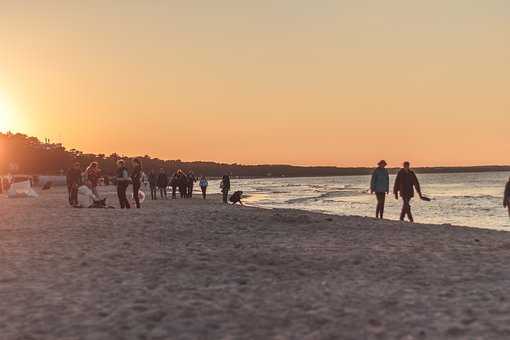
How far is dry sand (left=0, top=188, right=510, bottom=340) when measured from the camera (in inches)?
231

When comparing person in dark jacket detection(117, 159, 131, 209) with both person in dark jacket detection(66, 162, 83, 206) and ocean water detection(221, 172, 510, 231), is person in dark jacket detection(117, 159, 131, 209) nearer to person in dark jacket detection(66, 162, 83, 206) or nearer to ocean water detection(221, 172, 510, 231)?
person in dark jacket detection(66, 162, 83, 206)

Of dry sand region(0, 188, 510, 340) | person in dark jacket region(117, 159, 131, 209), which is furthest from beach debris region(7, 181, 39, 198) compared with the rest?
dry sand region(0, 188, 510, 340)

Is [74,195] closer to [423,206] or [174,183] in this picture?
[174,183]

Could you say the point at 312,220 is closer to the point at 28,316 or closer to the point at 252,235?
the point at 252,235

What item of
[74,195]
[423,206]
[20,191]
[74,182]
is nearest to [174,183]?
[20,191]

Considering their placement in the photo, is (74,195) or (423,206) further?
(423,206)

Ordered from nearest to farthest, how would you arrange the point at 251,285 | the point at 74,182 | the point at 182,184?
the point at 251,285, the point at 74,182, the point at 182,184

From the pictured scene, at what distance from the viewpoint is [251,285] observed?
7.98m

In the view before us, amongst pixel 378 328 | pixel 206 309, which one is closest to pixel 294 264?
pixel 206 309

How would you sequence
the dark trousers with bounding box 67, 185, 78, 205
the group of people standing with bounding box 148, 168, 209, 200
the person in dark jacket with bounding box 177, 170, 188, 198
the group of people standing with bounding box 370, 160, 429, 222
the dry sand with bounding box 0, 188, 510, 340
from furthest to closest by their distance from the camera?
the person in dark jacket with bounding box 177, 170, 188, 198, the group of people standing with bounding box 148, 168, 209, 200, the dark trousers with bounding box 67, 185, 78, 205, the group of people standing with bounding box 370, 160, 429, 222, the dry sand with bounding box 0, 188, 510, 340

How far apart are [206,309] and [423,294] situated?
276 centimetres

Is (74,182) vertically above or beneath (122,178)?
beneath

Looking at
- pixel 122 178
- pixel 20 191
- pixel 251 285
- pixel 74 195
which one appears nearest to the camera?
pixel 251 285

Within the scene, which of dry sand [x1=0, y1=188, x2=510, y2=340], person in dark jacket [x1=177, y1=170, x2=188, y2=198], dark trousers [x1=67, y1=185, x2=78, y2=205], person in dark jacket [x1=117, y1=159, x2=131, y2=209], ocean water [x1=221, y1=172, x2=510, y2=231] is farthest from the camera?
person in dark jacket [x1=177, y1=170, x2=188, y2=198]
